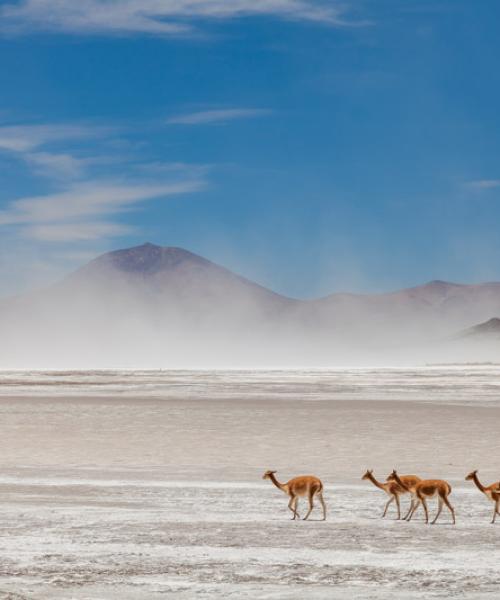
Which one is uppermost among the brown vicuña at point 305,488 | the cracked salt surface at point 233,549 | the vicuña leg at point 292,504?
the brown vicuña at point 305,488

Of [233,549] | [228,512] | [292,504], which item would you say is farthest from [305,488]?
[233,549]

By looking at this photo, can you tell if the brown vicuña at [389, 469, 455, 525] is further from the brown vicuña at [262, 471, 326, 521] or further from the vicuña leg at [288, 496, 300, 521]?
the vicuña leg at [288, 496, 300, 521]

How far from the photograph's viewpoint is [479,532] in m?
11.3

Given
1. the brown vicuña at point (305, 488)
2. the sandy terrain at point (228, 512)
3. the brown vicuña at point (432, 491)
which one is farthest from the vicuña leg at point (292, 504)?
the brown vicuña at point (432, 491)

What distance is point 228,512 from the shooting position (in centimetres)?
1273

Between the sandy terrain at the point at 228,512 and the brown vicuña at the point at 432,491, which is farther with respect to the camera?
the brown vicuña at the point at 432,491

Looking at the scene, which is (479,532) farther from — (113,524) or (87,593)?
(87,593)

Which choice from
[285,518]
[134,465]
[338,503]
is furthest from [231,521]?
[134,465]

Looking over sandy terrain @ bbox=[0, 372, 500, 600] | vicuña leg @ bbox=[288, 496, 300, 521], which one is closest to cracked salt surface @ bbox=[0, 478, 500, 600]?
sandy terrain @ bbox=[0, 372, 500, 600]

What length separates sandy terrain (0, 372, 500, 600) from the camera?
29.0 feet

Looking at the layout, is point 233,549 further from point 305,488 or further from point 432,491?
point 432,491

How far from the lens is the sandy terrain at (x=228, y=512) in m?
8.84

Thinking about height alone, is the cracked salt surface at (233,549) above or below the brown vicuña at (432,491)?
below

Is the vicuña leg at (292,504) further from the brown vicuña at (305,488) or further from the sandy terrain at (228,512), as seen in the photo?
the sandy terrain at (228,512)
